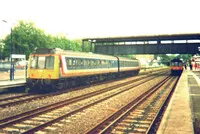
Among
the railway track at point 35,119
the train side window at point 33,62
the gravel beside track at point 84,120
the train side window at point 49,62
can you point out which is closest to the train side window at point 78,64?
the train side window at point 49,62

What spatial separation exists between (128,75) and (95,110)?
101 ft

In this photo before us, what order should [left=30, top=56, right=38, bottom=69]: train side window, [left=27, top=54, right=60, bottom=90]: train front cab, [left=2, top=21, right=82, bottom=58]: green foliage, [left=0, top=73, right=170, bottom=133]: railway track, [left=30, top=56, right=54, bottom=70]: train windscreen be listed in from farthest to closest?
[left=2, top=21, right=82, bottom=58]: green foliage
[left=30, top=56, right=38, bottom=69]: train side window
[left=30, top=56, right=54, bottom=70]: train windscreen
[left=27, top=54, right=60, bottom=90]: train front cab
[left=0, top=73, right=170, bottom=133]: railway track

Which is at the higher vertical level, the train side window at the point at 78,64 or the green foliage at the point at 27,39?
the green foliage at the point at 27,39

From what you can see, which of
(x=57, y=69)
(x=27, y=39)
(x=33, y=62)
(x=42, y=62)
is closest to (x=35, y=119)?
(x=57, y=69)

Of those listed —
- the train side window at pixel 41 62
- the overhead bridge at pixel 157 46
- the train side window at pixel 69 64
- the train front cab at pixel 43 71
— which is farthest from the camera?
the overhead bridge at pixel 157 46

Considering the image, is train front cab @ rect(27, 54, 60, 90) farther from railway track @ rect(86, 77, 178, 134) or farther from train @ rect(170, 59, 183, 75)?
train @ rect(170, 59, 183, 75)

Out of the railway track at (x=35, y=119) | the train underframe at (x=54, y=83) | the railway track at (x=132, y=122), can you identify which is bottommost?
the railway track at (x=132, y=122)

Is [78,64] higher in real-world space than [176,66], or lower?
higher

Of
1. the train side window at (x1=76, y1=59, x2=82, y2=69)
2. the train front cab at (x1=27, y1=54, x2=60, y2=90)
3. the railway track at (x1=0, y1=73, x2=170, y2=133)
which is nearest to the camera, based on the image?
the railway track at (x1=0, y1=73, x2=170, y2=133)

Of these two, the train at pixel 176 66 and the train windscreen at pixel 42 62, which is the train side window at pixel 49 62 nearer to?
the train windscreen at pixel 42 62

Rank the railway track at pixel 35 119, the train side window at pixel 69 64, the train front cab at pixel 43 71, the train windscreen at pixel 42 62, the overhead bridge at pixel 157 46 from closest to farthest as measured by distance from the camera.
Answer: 1. the railway track at pixel 35 119
2. the train front cab at pixel 43 71
3. the train windscreen at pixel 42 62
4. the train side window at pixel 69 64
5. the overhead bridge at pixel 157 46

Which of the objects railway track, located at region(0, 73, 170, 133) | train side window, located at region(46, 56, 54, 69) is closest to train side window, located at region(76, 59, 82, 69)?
train side window, located at region(46, 56, 54, 69)

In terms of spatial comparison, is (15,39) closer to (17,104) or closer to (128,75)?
(128,75)

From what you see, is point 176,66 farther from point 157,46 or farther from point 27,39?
point 27,39
